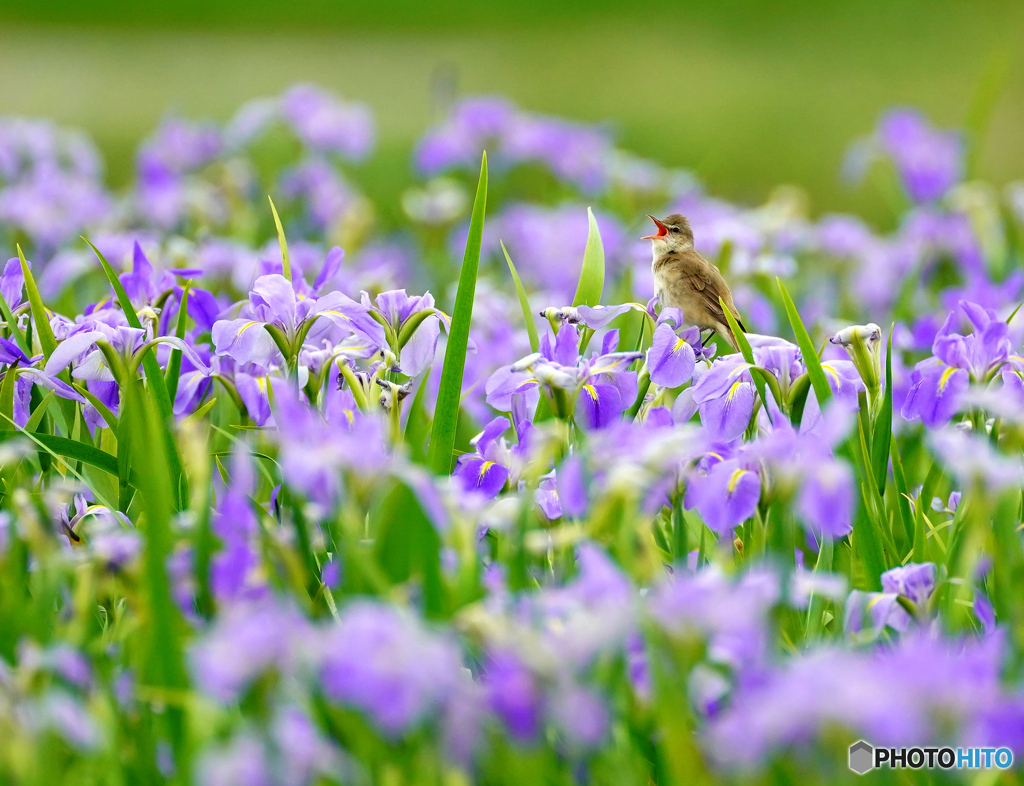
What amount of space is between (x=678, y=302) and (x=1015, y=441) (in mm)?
1460

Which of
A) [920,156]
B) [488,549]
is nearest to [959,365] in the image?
[488,549]

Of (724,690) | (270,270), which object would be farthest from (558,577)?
(270,270)

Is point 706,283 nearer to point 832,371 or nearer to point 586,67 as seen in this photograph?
point 832,371

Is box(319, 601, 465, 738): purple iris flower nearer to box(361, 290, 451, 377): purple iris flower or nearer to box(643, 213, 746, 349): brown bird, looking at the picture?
box(361, 290, 451, 377): purple iris flower

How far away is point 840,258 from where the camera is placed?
5020 millimetres

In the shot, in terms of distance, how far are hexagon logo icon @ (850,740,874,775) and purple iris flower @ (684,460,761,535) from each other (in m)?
0.36

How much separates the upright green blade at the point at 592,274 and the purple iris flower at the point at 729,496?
89 centimetres

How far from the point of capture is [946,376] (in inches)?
81.0

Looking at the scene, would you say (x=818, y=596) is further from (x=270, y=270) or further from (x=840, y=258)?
(x=840, y=258)

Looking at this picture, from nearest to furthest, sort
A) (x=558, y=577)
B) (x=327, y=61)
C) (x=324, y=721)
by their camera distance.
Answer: (x=324, y=721), (x=558, y=577), (x=327, y=61)

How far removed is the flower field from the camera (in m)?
1.11

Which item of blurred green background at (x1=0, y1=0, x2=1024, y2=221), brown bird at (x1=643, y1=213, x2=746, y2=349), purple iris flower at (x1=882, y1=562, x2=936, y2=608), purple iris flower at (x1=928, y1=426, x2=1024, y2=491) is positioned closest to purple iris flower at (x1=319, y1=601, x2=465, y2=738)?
purple iris flower at (x1=928, y1=426, x2=1024, y2=491)

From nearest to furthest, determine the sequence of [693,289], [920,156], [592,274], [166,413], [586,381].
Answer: [586,381]
[166,413]
[592,274]
[693,289]
[920,156]

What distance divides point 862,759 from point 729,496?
41 centimetres
